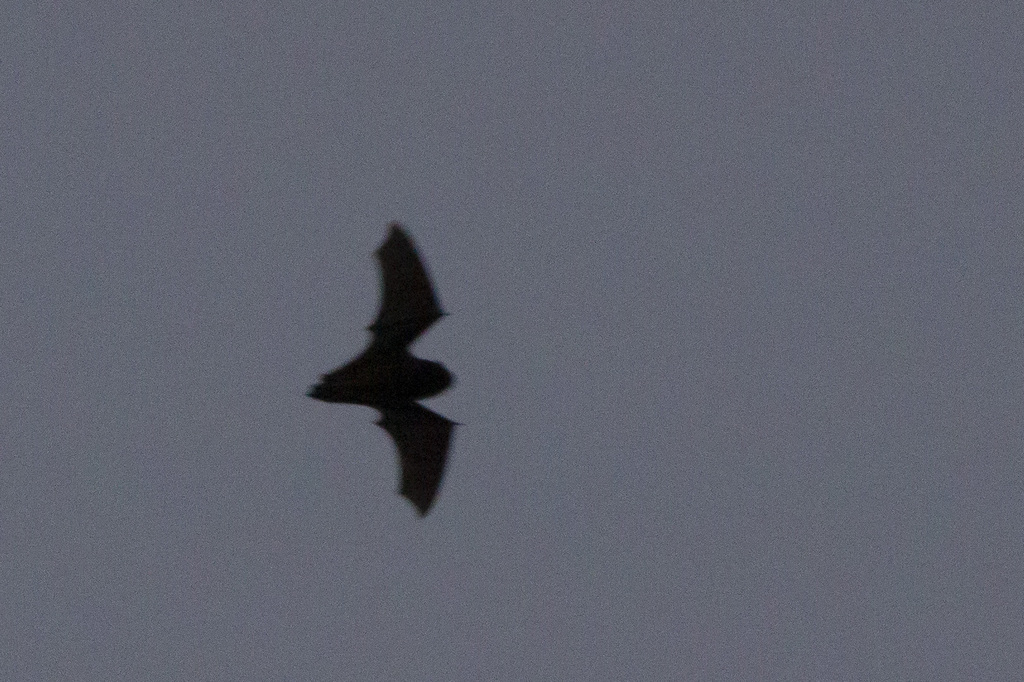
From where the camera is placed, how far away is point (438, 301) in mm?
28109

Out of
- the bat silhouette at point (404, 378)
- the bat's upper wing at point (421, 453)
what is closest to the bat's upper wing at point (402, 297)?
the bat silhouette at point (404, 378)

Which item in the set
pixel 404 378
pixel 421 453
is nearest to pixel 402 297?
pixel 404 378

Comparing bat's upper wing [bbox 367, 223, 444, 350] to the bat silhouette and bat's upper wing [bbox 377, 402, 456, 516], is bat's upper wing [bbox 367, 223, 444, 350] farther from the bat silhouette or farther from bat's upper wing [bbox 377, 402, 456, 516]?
bat's upper wing [bbox 377, 402, 456, 516]

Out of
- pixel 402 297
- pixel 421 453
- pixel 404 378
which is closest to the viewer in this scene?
pixel 402 297

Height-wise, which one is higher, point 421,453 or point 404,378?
point 404,378

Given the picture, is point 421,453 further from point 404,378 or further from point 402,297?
point 402,297

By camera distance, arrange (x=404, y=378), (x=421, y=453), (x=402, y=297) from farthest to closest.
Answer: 1. (x=421, y=453)
2. (x=404, y=378)
3. (x=402, y=297)

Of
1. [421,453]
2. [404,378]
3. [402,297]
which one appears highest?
[402,297]

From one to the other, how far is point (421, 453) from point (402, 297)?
3.43m

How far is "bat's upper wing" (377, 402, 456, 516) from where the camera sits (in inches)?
1175

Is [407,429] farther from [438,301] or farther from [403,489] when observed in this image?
[438,301]

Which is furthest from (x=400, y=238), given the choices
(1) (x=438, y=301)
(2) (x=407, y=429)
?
(2) (x=407, y=429)

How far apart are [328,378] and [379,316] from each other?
1.38m

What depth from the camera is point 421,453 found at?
29969 millimetres
